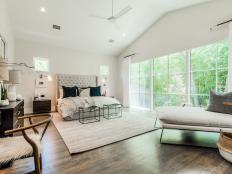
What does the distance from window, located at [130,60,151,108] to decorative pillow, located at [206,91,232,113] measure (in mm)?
2977

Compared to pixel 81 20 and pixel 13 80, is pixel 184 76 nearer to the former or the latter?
pixel 81 20

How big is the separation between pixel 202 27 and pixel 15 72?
4941 mm

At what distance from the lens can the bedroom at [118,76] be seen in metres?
2.18

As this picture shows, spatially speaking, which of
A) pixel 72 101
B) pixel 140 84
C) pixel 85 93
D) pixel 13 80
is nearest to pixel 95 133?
pixel 72 101

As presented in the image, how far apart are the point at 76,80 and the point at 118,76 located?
246 cm

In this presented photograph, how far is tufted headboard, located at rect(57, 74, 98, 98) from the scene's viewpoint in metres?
6.02

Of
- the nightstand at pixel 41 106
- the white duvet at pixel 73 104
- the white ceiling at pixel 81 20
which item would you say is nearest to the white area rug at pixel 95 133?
the white duvet at pixel 73 104

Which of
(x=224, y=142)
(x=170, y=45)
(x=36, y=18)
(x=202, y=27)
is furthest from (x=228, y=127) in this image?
(x=36, y=18)

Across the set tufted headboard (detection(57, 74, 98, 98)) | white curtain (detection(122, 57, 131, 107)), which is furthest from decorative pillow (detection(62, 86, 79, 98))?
white curtain (detection(122, 57, 131, 107))

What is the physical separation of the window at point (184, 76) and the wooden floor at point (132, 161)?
7.43ft

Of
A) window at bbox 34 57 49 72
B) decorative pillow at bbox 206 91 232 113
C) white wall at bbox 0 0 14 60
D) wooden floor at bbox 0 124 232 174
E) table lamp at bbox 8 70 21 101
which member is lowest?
wooden floor at bbox 0 124 232 174

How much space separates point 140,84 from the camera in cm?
650

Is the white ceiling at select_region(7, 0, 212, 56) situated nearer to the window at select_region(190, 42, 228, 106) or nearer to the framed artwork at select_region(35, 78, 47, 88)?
the window at select_region(190, 42, 228, 106)

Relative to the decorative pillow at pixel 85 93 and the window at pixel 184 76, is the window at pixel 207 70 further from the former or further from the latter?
the decorative pillow at pixel 85 93
